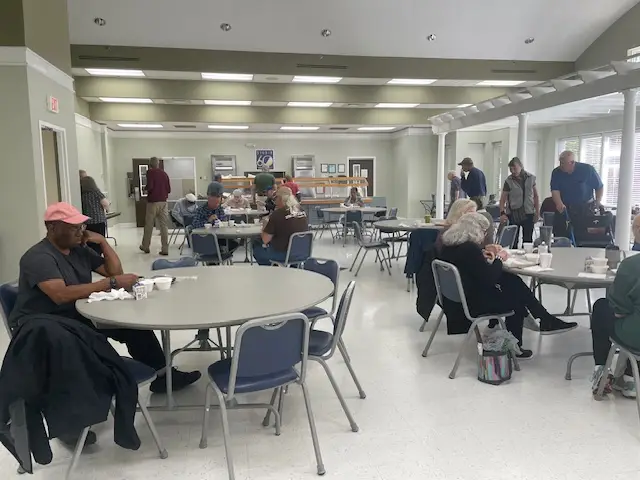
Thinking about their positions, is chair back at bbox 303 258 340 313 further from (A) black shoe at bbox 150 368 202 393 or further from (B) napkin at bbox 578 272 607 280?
(B) napkin at bbox 578 272 607 280

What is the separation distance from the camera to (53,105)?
613 cm

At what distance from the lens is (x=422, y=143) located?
50.5ft

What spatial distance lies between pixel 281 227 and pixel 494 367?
2710mm

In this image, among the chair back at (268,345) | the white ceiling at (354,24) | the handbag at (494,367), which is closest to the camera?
the chair back at (268,345)

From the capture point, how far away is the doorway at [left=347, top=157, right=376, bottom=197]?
658 inches

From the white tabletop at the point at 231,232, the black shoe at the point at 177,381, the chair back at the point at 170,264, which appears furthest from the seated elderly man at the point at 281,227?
the black shoe at the point at 177,381

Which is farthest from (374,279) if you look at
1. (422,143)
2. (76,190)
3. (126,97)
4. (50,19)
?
(422,143)

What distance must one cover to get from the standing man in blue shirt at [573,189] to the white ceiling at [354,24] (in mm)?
3706

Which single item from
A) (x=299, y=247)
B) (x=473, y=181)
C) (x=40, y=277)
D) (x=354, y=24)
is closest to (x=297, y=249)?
(x=299, y=247)

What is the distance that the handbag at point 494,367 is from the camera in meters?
3.37

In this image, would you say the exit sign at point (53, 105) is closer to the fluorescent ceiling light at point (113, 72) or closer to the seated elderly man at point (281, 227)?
the seated elderly man at point (281, 227)

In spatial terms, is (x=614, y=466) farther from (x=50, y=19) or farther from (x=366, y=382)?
(x=50, y=19)

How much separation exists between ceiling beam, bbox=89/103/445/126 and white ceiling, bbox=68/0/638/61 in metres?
3.37

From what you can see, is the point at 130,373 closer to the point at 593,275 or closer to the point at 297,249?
the point at 593,275
